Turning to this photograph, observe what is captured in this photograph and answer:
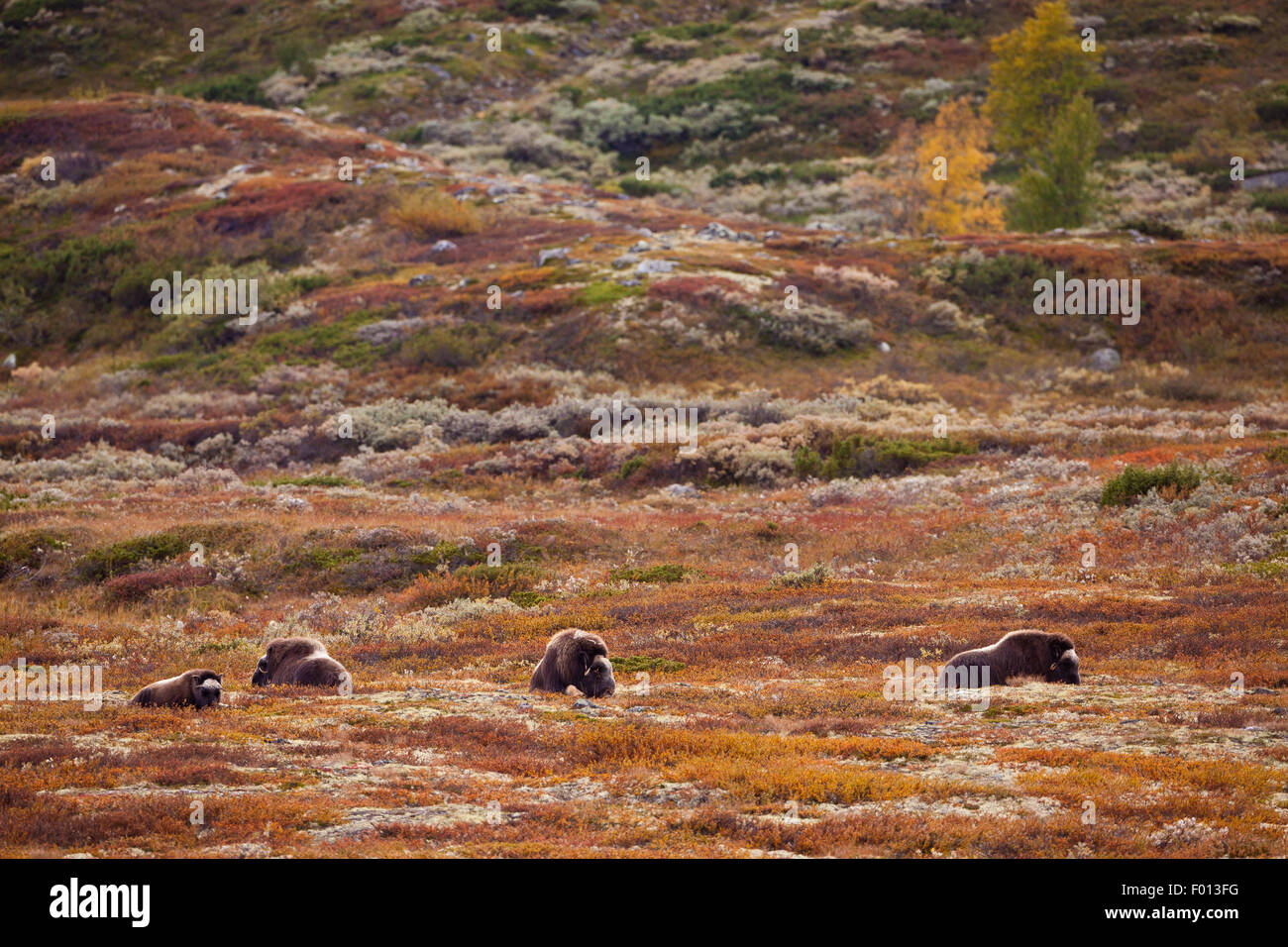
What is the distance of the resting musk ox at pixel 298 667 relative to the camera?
1300cm

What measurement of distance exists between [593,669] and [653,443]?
1961 centimetres

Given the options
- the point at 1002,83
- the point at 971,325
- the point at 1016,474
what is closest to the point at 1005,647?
the point at 1016,474

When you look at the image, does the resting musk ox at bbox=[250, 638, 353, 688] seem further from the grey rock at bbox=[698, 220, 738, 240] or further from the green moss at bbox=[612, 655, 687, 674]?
the grey rock at bbox=[698, 220, 738, 240]

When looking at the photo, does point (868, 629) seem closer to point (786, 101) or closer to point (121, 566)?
point (121, 566)

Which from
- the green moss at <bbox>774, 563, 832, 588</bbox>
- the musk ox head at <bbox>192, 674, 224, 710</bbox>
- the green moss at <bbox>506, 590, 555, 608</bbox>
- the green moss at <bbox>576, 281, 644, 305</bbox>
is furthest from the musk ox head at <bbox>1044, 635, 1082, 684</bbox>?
the green moss at <bbox>576, 281, 644, 305</bbox>

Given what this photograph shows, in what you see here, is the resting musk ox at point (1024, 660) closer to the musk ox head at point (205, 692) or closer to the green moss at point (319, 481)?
the musk ox head at point (205, 692)

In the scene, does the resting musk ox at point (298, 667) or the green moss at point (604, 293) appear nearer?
the resting musk ox at point (298, 667)

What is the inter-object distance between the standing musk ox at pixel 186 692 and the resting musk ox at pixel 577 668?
3639mm

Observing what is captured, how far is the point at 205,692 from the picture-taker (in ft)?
37.8

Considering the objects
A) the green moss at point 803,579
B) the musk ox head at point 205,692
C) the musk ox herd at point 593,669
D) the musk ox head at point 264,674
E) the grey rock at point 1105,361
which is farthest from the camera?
the grey rock at point 1105,361

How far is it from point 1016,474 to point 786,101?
59376mm

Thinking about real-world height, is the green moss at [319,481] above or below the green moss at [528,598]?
above

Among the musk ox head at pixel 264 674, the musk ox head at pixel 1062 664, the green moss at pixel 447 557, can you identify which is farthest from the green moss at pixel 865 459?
the musk ox head at pixel 264 674

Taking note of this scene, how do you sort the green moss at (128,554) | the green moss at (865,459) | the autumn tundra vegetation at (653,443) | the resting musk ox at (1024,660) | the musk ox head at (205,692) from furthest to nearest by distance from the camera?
the green moss at (865,459) → the green moss at (128,554) → the resting musk ox at (1024,660) → the musk ox head at (205,692) → the autumn tundra vegetation at (653,443)
